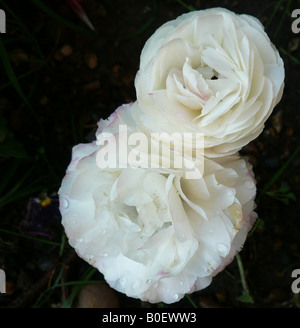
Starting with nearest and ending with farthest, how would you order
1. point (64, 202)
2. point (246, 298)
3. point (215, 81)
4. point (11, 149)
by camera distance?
point (215, 81) < point (64, 202) < point (11, 149) < point (246, 298)

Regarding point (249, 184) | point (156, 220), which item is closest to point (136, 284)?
point (156, 220)

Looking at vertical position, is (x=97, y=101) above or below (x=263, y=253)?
above

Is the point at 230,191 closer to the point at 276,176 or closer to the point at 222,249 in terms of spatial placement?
the point at 222,249

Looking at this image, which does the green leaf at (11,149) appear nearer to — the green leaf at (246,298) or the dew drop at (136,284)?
the dew drop at (136,284)

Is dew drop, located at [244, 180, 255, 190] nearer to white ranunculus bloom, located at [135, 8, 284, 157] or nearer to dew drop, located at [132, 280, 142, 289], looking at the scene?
white ranunculus bloom, located at [135, 8, 284, 157]

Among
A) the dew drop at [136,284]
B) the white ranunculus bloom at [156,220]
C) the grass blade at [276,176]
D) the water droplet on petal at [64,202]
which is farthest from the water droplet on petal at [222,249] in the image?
the grass blade at [276,176]

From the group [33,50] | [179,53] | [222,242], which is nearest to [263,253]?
[222,242]

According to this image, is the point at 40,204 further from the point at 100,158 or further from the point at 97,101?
the point at 100,158

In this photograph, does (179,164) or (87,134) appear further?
(87,134)
